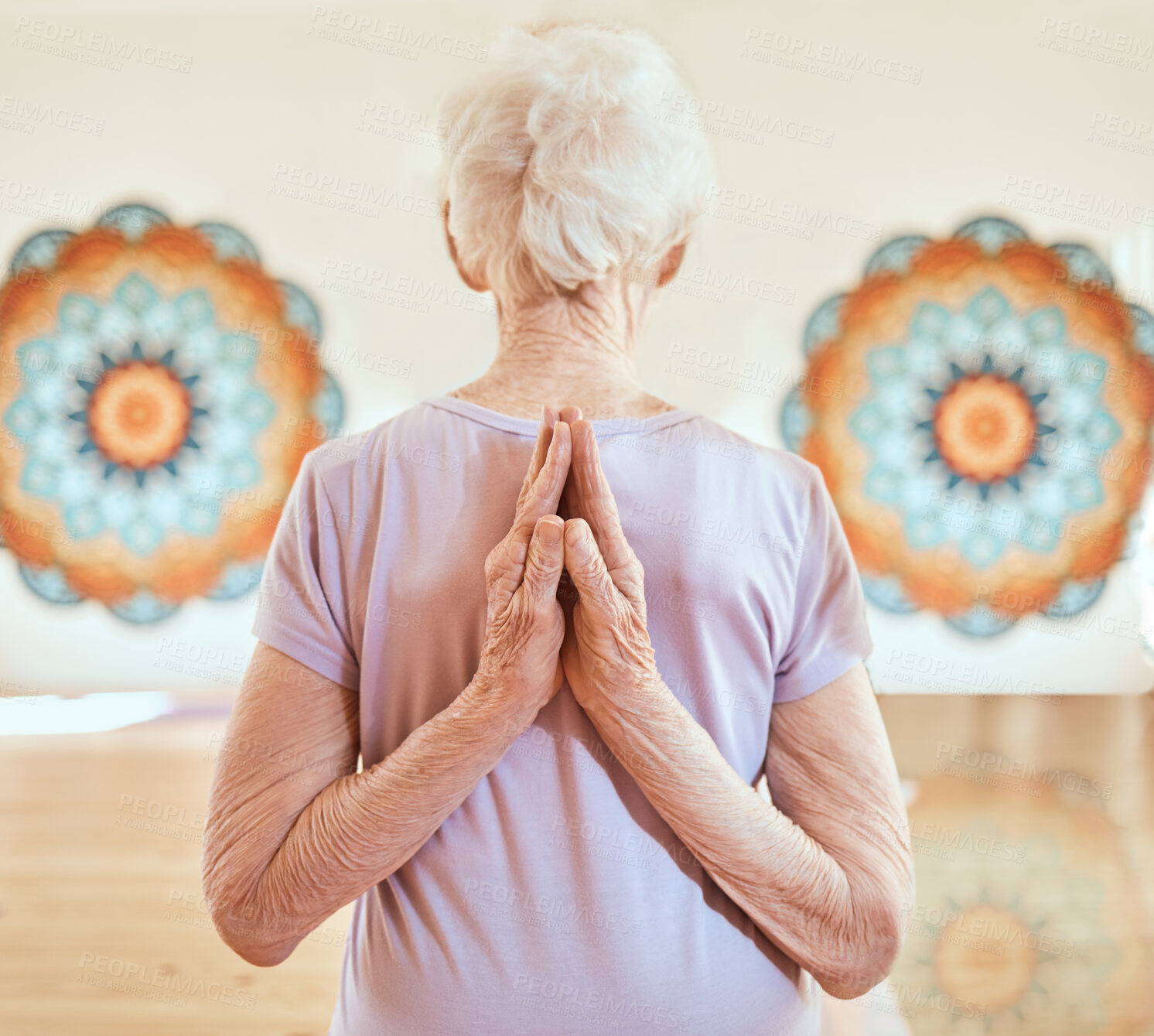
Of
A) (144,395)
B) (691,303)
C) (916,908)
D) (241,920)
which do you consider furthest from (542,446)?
(144,395)

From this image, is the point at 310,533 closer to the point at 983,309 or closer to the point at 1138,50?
the point at 983,309

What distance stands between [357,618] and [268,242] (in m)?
3.76

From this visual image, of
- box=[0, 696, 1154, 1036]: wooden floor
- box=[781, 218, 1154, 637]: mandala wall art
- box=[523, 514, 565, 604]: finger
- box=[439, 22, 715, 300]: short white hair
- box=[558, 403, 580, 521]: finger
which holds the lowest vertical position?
box=[0, 696, 1154, 1036]: wooden floor

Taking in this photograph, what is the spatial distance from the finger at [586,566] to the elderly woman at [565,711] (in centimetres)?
3

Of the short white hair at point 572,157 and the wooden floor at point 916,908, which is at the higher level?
the short white hair at point 572,157

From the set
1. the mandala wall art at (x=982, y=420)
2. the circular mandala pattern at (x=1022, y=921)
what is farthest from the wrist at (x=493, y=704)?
the mandala wall art at (x=982, y=420)

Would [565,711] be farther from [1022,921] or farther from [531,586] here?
[1022,921]

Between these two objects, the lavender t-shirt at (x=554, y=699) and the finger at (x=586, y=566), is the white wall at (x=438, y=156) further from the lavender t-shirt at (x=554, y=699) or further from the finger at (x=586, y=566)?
the finger at (x=586, y=566)

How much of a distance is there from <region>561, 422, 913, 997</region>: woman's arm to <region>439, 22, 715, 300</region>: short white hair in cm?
20

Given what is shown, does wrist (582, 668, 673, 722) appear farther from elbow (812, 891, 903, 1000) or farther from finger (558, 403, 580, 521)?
elbow (812, 891, 903, 1000)

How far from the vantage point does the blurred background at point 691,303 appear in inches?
154

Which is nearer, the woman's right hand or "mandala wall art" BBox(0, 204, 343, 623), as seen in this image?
the woman's right hand

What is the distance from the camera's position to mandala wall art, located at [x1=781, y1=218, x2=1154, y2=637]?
3924 mm

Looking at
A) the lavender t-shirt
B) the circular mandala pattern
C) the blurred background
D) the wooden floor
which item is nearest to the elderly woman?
the lavender t-shirt
